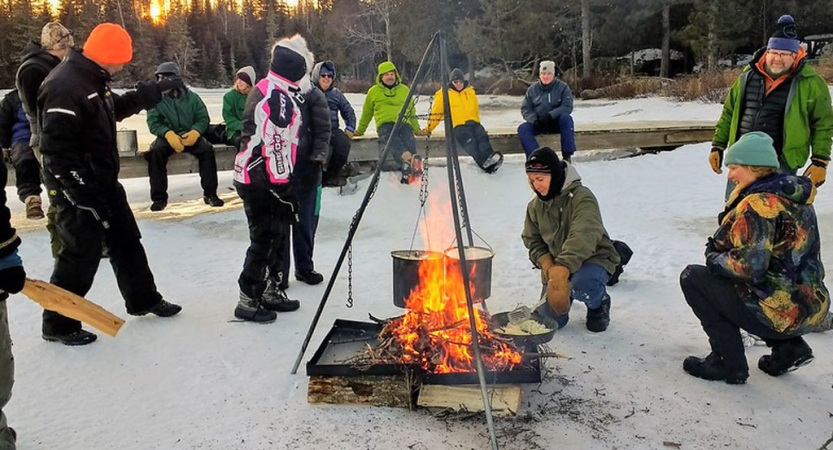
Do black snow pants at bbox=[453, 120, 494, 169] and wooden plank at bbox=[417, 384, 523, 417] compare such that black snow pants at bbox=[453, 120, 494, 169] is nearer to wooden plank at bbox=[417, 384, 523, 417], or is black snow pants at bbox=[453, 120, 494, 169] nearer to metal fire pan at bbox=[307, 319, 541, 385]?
metal fire pan at bbox=[307, 319, 541, 385]

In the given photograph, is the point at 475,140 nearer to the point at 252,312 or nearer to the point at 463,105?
the point at 463,105

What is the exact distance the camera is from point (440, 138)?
983cm

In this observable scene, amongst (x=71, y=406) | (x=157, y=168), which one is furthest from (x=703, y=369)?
(x=157, y=168)

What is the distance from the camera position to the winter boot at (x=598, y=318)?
4.27 metres

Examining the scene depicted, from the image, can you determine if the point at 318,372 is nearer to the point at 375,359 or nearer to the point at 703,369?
the point at 375,359

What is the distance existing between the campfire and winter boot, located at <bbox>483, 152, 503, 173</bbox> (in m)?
5.70

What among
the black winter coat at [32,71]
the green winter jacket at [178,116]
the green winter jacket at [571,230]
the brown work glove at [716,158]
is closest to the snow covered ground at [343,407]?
the green winter jacket at [571,230]

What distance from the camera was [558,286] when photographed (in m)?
3.94

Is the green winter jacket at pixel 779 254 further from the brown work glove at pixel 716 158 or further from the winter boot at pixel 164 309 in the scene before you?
the winter boot at pixel 164 309

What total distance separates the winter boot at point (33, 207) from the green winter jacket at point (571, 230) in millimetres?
5641

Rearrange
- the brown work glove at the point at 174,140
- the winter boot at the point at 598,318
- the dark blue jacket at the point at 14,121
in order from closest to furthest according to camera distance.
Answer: the winter boot at the point at 598,318, the dark blue jacket at the point at 14,121, the brown work glove at the point at 174,140

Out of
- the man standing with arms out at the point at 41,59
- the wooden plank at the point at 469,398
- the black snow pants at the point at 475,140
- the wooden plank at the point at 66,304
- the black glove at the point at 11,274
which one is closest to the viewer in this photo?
the black glove at the point at 11,274

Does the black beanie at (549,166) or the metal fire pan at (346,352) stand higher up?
the black beanie at (549,166)

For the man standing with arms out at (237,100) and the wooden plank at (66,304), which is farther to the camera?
the man standing with arms out at (237,100)
